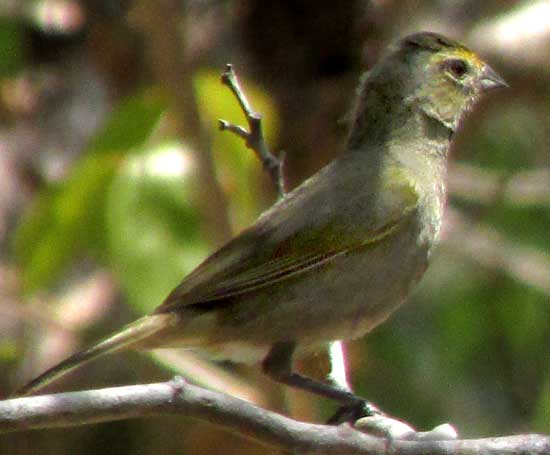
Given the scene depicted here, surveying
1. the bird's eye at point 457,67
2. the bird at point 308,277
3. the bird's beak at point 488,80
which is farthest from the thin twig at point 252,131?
the bird's beak at point 488,80

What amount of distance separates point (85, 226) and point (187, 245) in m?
0.46

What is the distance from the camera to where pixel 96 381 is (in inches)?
278

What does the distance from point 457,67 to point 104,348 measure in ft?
5.78

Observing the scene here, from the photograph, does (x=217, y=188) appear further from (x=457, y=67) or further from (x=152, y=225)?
(x=457, y=67)

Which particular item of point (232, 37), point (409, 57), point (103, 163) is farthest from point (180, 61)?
point (232, 37)

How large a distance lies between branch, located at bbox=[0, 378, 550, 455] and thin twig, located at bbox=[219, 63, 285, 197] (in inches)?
55.0

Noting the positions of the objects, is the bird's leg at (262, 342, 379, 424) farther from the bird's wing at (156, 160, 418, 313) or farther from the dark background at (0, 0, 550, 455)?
the dark background at (0, 0, 550, 455)

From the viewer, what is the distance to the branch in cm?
306

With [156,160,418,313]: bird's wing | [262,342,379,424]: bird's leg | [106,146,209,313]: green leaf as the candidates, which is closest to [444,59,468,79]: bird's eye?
[156,160,418,313]: bird's wing

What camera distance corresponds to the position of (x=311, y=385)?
439 centimetres

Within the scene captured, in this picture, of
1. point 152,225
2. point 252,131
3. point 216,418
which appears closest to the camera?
point 216,418

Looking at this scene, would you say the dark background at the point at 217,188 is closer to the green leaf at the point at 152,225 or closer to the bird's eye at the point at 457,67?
the green leaf at the point at 152,225

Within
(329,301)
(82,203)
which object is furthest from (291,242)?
(82,203)

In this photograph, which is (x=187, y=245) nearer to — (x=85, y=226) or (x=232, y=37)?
(x=85, y=226)
